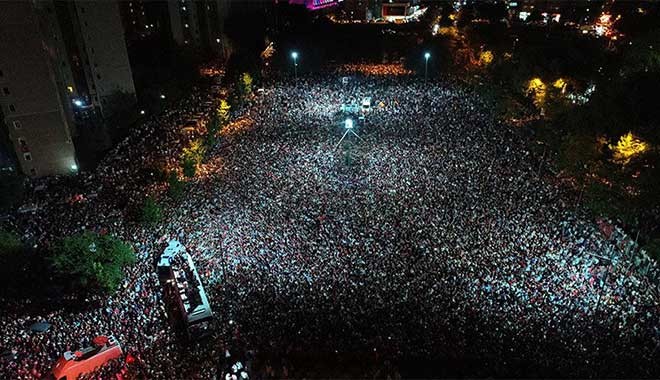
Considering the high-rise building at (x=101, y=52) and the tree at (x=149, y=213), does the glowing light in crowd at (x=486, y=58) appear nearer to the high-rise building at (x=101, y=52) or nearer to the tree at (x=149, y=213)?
the high-rise building at (x=101, y=52)

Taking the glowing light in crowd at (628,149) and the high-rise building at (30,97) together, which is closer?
the glowing light in crowd at (628,149)

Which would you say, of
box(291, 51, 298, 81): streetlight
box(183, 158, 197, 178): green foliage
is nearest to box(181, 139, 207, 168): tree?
box(183, 158, 197, 178): green foliage

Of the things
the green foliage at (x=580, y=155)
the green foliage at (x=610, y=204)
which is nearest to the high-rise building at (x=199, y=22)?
the green foliage at (x=580, y=155)

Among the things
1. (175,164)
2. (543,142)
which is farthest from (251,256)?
(543,142)

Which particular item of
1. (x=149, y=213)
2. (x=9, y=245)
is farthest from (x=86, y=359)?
(x=149, y=213)

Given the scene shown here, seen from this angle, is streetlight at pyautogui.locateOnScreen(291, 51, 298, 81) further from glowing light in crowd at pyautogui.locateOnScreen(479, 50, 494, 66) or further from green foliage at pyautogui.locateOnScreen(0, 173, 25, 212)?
green foliage at pyautogui.locateOnScreen(0, 173, 25, 212)

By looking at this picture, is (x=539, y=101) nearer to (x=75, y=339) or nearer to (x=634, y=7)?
(x=75, y=339)
